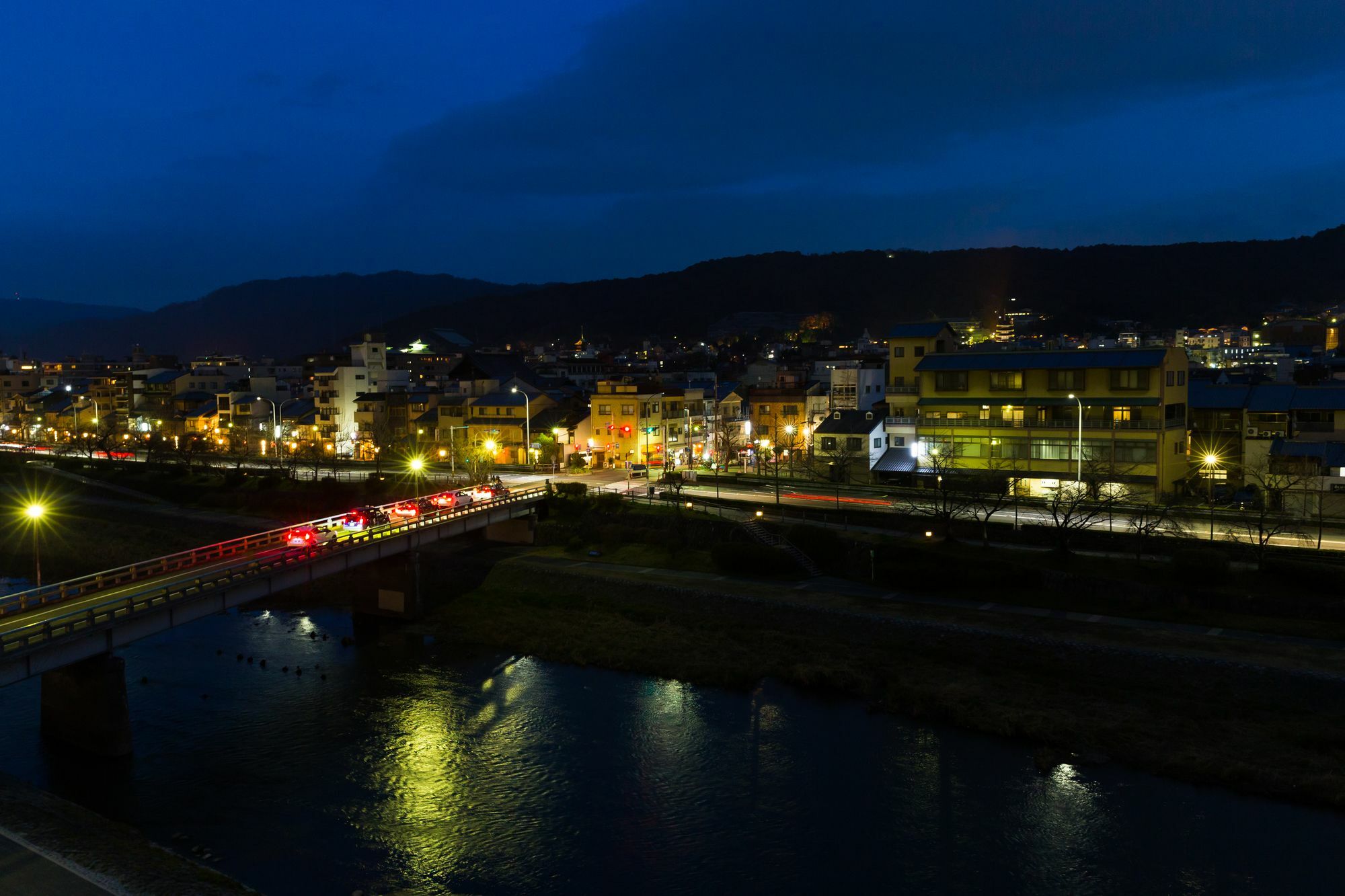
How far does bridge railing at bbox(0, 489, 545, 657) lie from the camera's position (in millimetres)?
22688

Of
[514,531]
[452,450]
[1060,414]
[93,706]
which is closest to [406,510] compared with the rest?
[514,531]

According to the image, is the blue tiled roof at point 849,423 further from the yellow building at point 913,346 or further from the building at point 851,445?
the yellow building at point 913,346

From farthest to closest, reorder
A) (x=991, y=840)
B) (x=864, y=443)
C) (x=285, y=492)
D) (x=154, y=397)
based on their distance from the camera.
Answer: (x=154, y=397) < (x=285, y=492) < (x=864, y=443) < (x=991, y=840)

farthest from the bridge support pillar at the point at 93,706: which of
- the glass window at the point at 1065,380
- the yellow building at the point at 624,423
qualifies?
the glass window at the point at 1065,380

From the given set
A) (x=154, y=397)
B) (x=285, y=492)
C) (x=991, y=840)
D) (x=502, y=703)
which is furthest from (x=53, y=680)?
(x=154, y=397)

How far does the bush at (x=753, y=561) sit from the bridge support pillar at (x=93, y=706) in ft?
72.3

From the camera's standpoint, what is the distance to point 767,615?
111 feet

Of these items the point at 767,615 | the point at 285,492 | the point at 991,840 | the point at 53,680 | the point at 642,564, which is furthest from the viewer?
the point at 285,492

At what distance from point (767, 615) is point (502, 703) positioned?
408 inches

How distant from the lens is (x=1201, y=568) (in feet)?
102

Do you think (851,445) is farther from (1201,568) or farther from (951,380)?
(1201,568)

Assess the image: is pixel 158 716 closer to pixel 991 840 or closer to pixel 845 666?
pixel 845 666

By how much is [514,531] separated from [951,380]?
25.5 meters

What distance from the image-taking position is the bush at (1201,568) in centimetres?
3083
